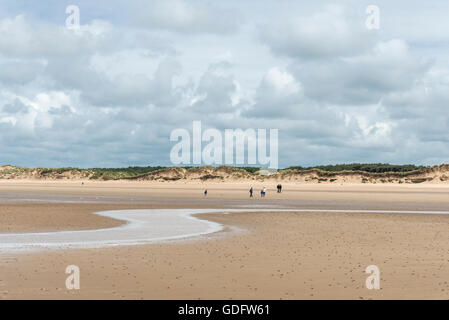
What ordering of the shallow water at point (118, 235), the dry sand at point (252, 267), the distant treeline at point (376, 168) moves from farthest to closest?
1. the distant treeline at point (376, 168)
2. the shallow water at point (118, 235)
3. the dry sand at point (252, 267)

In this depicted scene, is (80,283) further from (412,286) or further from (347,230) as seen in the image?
(347,230)

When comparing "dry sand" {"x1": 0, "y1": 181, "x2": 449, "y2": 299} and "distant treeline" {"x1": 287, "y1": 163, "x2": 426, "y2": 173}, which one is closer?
"dry sand" {"x1": 0, "y1": 181, "x2": 449, "y2": 299}

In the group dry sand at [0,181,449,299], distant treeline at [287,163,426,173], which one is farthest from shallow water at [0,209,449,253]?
distant treeline at [287,163,426,173]

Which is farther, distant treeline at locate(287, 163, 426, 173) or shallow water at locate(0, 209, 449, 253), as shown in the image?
distant treeline at locate(287, 163, 426, 173)

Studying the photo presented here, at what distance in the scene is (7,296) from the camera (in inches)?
521

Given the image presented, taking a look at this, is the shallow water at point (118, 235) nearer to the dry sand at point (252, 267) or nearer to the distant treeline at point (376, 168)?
the dry sand at point (252, 267)

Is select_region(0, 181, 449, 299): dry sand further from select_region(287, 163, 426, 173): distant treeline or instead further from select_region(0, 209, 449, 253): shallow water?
select_region(287, 163, 426, 173): distant treeline

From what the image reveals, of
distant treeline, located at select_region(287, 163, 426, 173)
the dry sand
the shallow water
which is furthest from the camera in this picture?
distant treeline, located at select_region(287, 163, 426, 173)

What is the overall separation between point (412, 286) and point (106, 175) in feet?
568

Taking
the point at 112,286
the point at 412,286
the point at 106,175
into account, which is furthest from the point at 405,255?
the point at 106,175

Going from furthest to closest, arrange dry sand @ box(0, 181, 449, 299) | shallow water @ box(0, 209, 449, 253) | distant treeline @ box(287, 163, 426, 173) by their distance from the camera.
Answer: distant treeline @ box(287, 163, 426, 173)
shallow water @ box(0, 209, 449, 253)
dry sand @ box(0, 181, 449, 299)

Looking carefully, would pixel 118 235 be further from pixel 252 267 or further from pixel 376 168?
pixel 376 168

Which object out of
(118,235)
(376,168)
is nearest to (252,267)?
(118,235)

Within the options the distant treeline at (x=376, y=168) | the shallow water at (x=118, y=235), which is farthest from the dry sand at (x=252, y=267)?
the distant treeline at (x=376, y=168)
